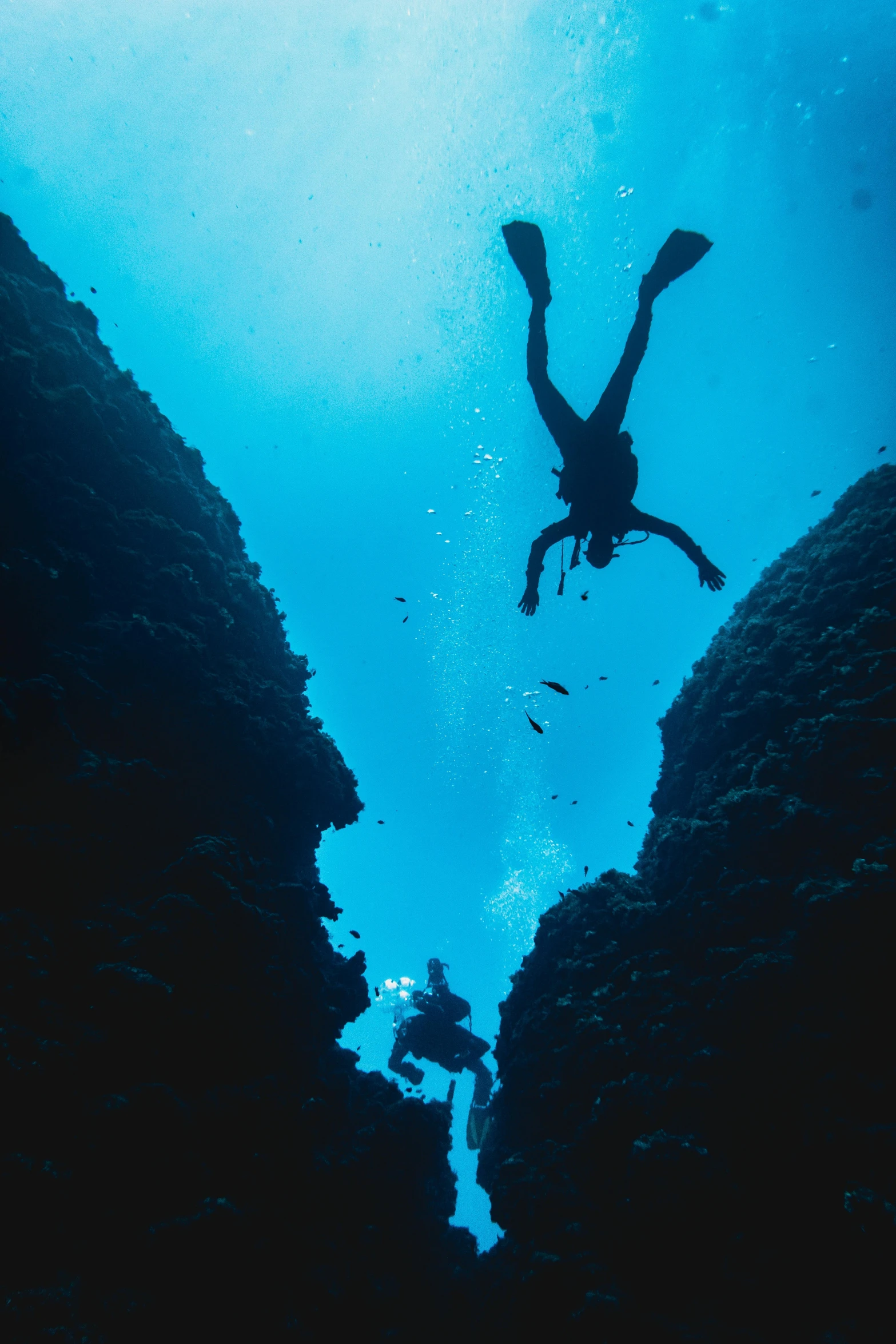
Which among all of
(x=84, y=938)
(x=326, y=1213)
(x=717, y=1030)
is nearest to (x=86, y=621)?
(x=84, y=938)

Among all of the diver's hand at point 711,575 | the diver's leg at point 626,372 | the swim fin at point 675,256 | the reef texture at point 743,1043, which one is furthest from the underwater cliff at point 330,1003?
the swim fin at point 675,256

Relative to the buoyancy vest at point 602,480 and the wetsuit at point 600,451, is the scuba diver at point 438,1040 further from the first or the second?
the buoyancy vest at point 602,480

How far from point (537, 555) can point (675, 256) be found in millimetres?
4083

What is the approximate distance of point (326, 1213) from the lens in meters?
5.75

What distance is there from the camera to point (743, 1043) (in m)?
5.82

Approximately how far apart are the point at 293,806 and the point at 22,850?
386 cm

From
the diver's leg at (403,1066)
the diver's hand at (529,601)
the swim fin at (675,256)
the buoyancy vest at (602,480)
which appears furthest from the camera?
the diver's leg at (403,1066)

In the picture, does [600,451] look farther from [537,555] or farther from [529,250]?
[529,250]

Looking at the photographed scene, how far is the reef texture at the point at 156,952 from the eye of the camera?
Answer: 4.46 metres

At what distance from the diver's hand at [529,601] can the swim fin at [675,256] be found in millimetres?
4047

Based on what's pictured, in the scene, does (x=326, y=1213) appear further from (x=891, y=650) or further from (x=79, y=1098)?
(x=891, y=650)

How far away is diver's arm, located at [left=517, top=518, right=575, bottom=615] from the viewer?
26.7 feet

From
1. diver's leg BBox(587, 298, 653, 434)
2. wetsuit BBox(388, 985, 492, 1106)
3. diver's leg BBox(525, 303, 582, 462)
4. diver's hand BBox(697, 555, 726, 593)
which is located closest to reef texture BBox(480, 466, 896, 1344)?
diver's hand BBox(697, 555, 726, 593)

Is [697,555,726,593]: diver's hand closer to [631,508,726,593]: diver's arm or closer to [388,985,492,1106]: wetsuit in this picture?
[631,508,726,593]: diver's arm
